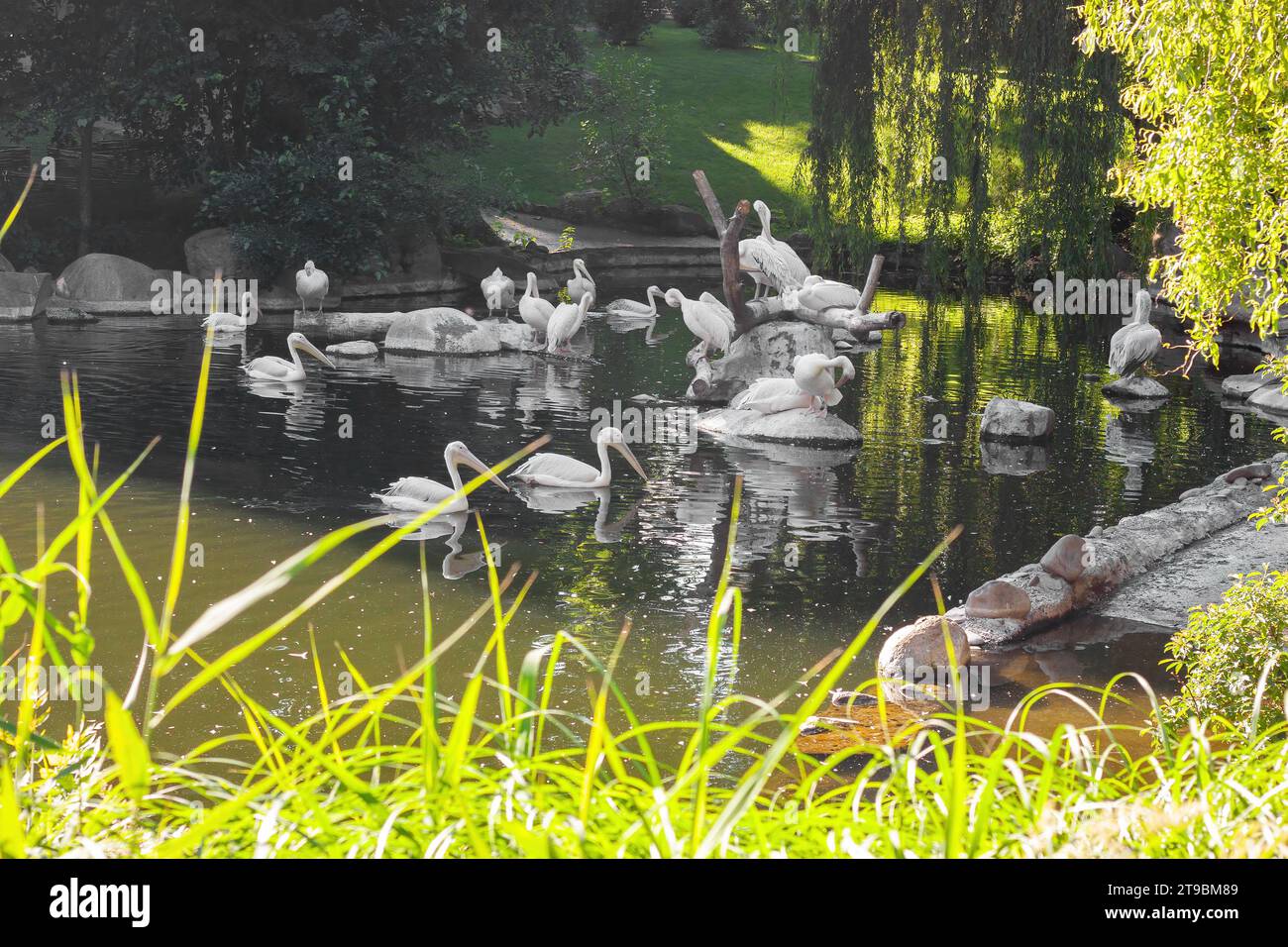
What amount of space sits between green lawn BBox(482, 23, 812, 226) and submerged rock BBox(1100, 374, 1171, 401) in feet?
57.1

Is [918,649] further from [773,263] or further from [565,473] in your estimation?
[773,263]

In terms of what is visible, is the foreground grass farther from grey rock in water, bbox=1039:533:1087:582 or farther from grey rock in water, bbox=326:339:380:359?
grey rock in water, bbox=326:339:380:359

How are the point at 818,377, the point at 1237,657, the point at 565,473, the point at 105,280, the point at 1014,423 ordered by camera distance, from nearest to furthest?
the point at 1237,657, the point at 565,473, the point at 818,377, the point at 1014,423, the point at 105,280

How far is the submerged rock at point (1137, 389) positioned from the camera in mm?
16672

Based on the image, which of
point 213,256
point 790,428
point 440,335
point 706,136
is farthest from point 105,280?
point 706,136

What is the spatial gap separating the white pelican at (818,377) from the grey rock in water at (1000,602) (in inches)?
219

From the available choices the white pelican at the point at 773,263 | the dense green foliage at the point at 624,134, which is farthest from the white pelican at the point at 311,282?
the dense green foliage at the point at 624,134

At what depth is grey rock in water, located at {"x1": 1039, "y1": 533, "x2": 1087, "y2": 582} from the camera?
8.31 metres

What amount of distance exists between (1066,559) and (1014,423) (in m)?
5.72

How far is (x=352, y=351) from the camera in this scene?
60.4ft

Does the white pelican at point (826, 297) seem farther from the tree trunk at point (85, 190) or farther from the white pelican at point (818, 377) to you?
the tree trunk at point (85, 190)

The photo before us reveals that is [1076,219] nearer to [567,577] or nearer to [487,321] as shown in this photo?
[487,321]

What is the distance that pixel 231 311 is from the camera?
2233 cm

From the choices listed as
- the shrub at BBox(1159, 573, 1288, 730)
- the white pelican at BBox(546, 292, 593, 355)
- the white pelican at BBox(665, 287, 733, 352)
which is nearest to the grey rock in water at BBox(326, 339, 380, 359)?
the white pelican at BBox(546, 292, 593, 355)
